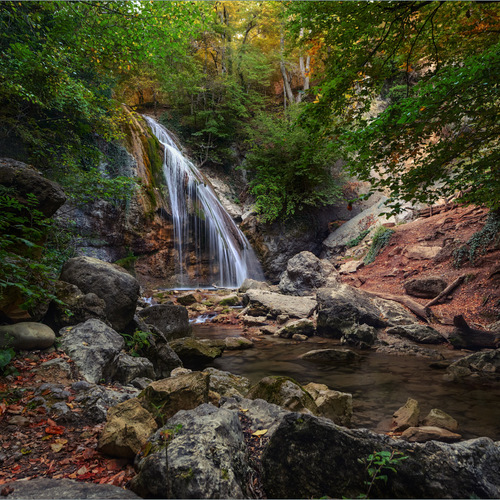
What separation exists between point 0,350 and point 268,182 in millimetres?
16279

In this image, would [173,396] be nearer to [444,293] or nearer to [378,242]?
[444,293]

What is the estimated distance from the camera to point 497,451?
1.99 metres

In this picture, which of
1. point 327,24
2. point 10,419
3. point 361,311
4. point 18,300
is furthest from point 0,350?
point 361,311

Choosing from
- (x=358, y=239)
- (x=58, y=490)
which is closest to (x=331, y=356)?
(x=58, y=490)

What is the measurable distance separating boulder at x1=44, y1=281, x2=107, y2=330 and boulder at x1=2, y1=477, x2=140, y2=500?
2.75 m

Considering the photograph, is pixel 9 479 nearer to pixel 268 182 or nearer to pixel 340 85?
pixel 340 85

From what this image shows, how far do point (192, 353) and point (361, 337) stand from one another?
4279 mm

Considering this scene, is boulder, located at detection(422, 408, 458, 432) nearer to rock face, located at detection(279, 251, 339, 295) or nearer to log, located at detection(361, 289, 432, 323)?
log, located at detection(361, 289, 432, 323)

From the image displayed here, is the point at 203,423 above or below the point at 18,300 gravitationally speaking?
below

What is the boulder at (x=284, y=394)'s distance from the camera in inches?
136

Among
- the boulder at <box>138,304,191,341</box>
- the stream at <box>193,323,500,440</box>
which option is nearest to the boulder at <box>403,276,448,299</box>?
the stream at <box>193,323,500,440</box>

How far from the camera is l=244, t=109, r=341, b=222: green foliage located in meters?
17.5

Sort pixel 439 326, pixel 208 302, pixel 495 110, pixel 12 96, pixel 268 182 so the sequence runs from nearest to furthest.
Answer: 1. pixel 495 110
2. pixel 12 96
3. pixel 439 326
4. pixel 208 302
5. pixel 268 182

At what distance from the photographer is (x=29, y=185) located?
13.6 ft
